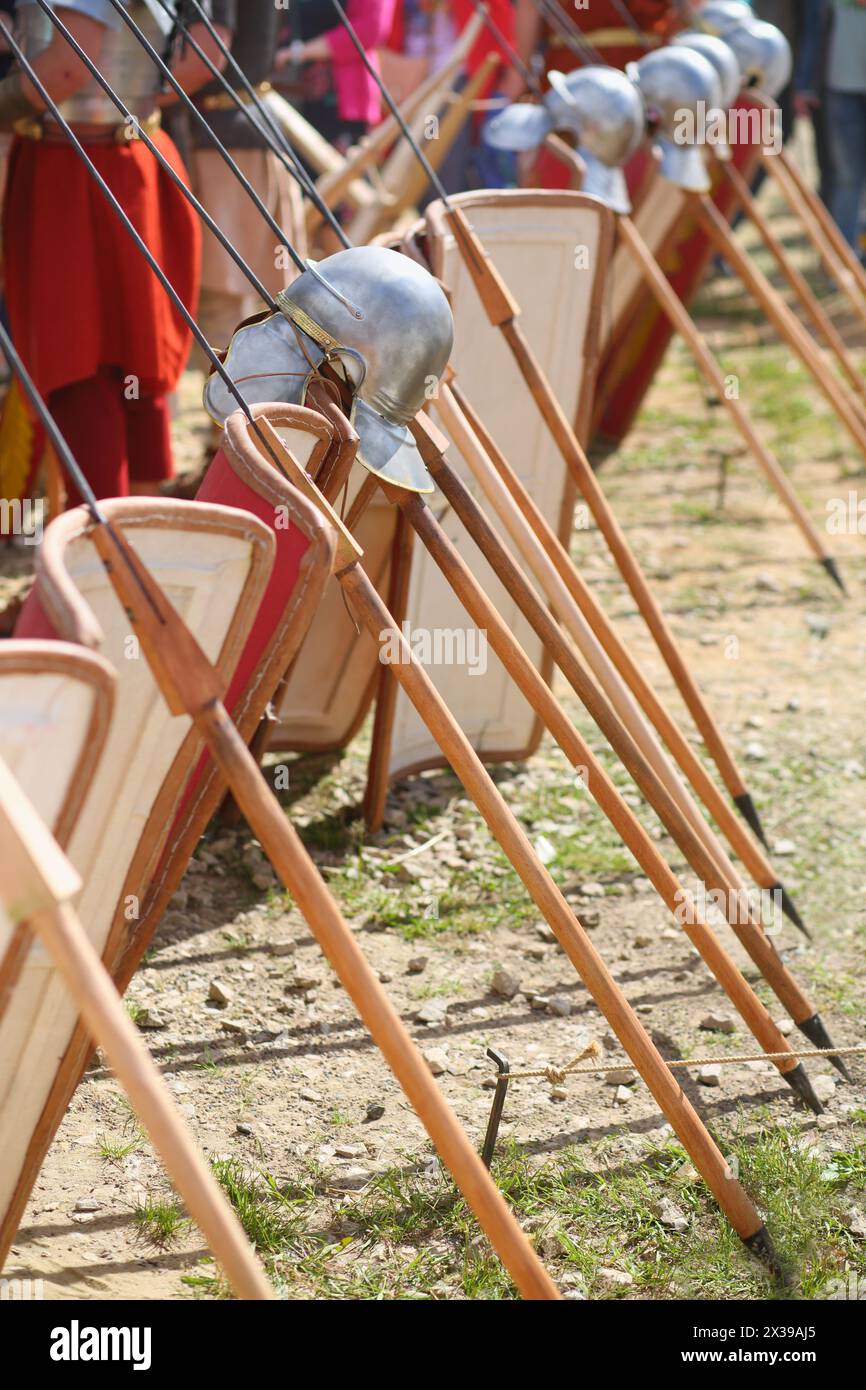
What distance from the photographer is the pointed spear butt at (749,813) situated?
321 cm

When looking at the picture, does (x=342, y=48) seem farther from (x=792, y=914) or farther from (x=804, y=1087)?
(x=804, y=1087)

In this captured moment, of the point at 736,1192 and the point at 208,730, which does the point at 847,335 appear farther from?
the point at 208,730

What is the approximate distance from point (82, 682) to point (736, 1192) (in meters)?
1.20

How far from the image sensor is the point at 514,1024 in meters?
2.66

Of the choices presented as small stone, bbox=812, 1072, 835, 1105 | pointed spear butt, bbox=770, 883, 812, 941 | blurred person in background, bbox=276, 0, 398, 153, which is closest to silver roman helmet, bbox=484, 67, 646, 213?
blurred person in background, bbox=276, 0, 398, 153

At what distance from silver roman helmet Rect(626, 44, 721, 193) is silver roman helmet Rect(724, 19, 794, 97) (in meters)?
0.54

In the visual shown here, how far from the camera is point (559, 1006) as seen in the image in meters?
2.70

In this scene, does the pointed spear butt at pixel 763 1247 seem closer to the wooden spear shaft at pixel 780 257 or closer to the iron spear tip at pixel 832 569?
the iron spear tip at pixel 832 569

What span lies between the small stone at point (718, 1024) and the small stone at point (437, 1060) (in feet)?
1.51

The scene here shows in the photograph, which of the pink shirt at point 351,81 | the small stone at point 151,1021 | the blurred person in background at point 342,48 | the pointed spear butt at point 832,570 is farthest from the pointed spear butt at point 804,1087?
the pink shirt at point 351,81

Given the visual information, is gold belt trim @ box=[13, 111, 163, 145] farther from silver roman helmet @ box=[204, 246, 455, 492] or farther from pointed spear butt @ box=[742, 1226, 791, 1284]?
pointed spear butt @ box=[742, 1226, 791, 1284]

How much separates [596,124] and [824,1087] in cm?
241

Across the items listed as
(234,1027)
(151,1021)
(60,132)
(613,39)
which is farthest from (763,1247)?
(613,39)

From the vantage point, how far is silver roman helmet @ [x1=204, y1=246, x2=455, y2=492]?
2.05 metres
